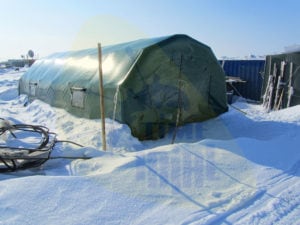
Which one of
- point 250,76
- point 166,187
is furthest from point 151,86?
point 250,76

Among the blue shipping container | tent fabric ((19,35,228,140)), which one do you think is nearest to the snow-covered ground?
tent fabric ((19,35,228,140))

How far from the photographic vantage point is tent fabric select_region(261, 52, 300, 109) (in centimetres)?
1166

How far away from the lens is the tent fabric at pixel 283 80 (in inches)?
459

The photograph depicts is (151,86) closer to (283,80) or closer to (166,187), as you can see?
(166,187)

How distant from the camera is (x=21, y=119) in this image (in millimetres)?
9406

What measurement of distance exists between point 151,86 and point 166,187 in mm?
3885

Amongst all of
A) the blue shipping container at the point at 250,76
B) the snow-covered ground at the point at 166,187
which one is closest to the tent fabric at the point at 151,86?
the snow-covered ground at the point at 166,187

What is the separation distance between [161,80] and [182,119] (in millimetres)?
1233

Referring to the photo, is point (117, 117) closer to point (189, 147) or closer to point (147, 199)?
point (189, 147)

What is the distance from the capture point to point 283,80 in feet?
40.3

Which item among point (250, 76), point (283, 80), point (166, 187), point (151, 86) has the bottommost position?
point (166, 187)

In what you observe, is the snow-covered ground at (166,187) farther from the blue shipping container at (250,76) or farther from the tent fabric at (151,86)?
the blue shipping container at (250,76)

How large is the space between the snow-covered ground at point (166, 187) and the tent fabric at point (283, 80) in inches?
240

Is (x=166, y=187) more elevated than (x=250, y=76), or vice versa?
(x=250, y=76)
